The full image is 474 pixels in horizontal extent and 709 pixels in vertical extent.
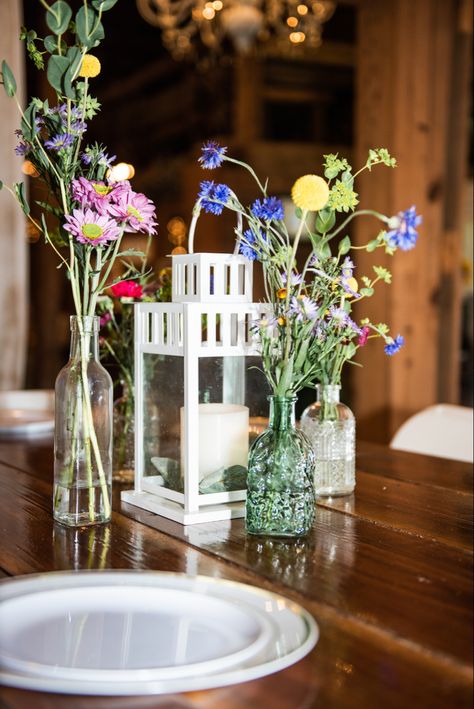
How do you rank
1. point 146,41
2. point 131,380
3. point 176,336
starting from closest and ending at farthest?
point 176,336, point 131,380, point 146,41

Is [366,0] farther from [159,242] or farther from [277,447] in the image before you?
[159,242]

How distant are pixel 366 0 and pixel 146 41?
14.0 feet

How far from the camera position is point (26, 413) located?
7.02 ft

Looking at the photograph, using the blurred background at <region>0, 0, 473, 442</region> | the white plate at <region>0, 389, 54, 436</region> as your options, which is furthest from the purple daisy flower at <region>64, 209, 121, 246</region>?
the blurred background at <region>0, 0, 473, 442</region>

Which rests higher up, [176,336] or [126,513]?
[176,336]

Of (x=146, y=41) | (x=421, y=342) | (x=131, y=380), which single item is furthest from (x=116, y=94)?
(x=131, y=380)

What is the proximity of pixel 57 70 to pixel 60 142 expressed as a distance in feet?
0.26

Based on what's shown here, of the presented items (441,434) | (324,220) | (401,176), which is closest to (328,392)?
(324,220)

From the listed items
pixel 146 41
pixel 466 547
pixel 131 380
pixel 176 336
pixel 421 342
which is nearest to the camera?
pixel 466 547

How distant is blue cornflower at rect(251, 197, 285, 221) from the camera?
967mm

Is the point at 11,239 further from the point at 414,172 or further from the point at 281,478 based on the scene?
the point at 281,478

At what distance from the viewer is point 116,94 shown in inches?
313

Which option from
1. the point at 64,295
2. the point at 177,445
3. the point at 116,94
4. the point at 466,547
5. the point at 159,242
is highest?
the point at 116,94

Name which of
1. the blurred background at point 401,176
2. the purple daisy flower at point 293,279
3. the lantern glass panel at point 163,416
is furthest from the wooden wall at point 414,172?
the purple daisy flower at point 293,279
